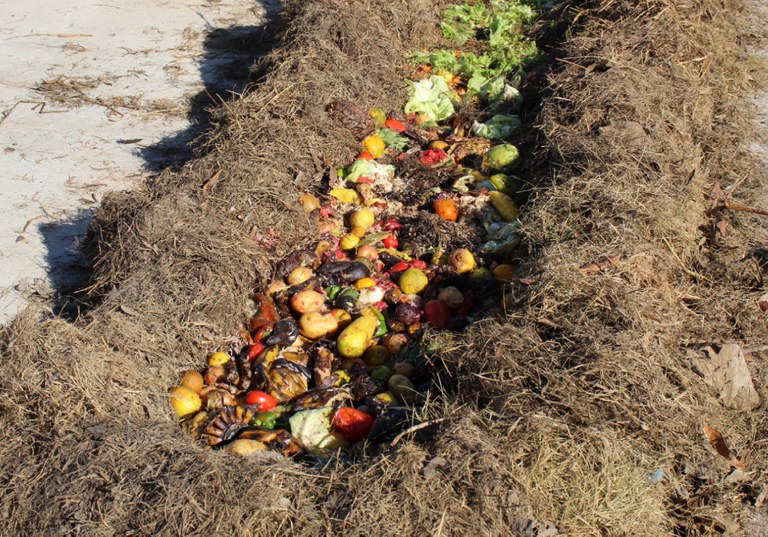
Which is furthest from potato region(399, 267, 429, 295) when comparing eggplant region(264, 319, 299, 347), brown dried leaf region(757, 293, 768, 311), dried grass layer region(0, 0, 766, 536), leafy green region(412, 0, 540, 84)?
leafy green region(412, 0, 540, 84)

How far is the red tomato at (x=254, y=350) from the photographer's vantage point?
5.41m

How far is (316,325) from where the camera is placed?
18.5ft

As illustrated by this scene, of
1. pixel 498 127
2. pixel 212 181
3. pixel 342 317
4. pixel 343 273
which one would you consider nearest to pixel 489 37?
pixel 498 127

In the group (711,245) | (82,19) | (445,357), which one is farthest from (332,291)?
(82,19)

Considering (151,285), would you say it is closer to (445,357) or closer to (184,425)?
(184,425)

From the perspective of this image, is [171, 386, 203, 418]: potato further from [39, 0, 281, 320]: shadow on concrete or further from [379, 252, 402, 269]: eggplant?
[379, 252, 402, 269]: eggplant

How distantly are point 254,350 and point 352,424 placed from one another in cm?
107

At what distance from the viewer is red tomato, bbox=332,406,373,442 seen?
4.80 m

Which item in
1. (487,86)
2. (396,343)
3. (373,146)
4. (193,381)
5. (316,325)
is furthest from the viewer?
(487,86)

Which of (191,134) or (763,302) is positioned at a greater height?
(763,302)

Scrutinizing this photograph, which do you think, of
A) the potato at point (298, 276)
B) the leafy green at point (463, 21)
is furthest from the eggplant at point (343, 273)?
the leafy green at point (463, 21)

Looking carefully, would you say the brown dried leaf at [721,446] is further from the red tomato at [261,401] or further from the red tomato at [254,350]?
the red tomato at [254,350]

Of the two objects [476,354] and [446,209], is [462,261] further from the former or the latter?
[476,354]

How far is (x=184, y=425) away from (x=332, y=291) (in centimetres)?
169
